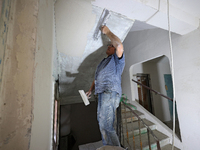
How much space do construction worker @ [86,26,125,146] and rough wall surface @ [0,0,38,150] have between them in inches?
34.5

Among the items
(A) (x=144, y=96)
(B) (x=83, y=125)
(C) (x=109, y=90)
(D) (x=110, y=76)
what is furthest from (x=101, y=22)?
(B) (x=83, y=125)

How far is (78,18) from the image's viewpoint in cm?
110

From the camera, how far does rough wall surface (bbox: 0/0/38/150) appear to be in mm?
313

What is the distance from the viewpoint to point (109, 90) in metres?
1.17

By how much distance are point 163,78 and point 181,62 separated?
2777 mm

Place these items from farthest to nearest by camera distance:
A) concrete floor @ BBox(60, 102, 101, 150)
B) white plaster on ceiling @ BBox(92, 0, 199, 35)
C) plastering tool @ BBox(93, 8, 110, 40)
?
concrete floor @ BBox(60, 102, 101, 150)
plastering tool @ BBox(93, 8, 110, 40)
white plaster on ceiling @ BBox(92, 0, 199, 35)

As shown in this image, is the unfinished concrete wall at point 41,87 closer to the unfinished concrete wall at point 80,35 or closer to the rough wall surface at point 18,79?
the rough wall surface at point 18,79

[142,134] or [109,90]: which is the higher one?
[109,90]

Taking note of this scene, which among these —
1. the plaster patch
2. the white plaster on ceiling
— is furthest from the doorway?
the plaster patch

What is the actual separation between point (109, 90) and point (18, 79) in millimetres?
932

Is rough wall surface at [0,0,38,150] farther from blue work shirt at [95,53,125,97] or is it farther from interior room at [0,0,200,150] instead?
blue work shirt at [95,53,125,97]

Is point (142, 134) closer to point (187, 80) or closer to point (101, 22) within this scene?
point (187, 80)

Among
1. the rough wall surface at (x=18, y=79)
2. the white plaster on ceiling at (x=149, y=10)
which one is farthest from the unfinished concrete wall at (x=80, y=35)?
the rough wall surface at (x=18, y=79)

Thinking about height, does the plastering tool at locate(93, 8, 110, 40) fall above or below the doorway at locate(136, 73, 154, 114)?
above
